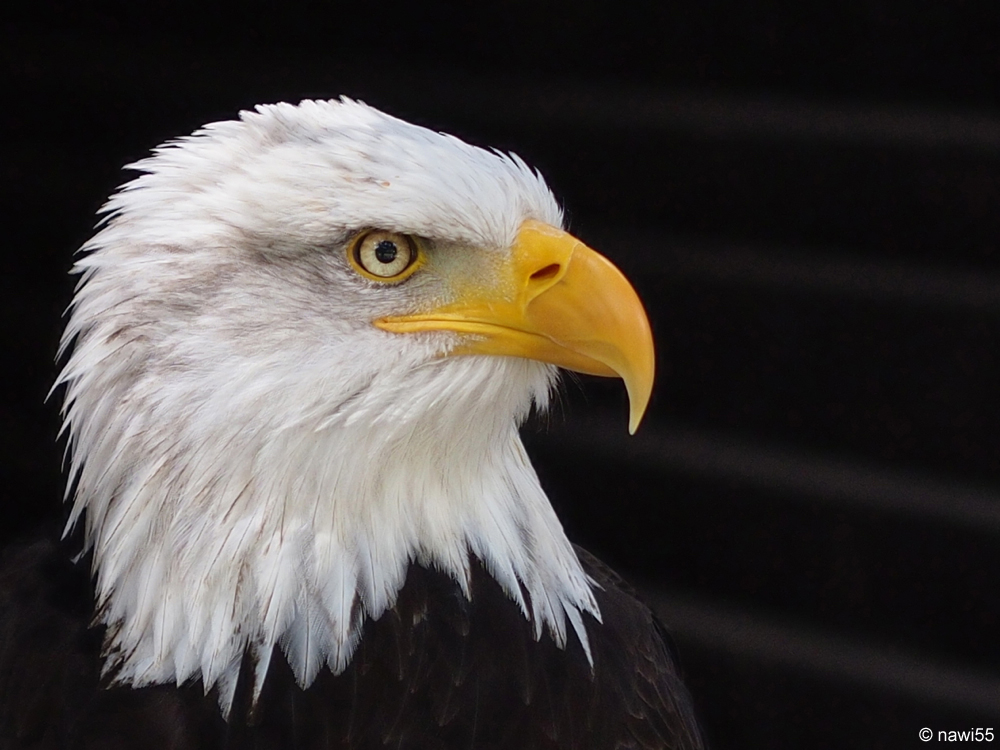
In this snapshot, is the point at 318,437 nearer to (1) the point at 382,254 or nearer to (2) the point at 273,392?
(2) the point at 273,392

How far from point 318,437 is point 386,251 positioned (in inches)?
10.0

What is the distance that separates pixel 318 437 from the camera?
4.27 feet

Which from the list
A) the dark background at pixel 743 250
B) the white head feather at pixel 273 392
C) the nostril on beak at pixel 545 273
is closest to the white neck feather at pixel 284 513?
the white head feather at pixel 273 392

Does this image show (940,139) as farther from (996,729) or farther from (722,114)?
(996,729)

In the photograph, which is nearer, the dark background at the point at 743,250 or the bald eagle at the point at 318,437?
the bald eagle at the point at 318,437

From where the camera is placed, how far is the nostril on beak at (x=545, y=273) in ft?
4.41

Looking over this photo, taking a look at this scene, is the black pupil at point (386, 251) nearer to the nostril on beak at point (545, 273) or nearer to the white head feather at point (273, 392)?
the white head feather at point (273, 392)

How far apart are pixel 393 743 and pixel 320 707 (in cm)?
11

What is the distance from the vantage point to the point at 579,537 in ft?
9.71

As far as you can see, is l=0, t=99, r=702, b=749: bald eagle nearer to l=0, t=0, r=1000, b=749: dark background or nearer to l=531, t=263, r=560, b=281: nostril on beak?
l=531, t=263, r=560, b=281: nostril on beak

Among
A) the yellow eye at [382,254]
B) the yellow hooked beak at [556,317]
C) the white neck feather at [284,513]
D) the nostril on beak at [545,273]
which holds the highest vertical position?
the yellow eye at [382,254]

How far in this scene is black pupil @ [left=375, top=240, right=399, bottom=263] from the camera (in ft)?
4.26

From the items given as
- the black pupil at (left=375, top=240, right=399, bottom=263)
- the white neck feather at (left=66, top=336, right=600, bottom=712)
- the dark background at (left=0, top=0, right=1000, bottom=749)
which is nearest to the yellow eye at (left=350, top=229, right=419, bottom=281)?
the black pupil at (left=375, top=240, right=399, bottom=263)

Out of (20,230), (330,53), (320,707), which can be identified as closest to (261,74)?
(330,53)
